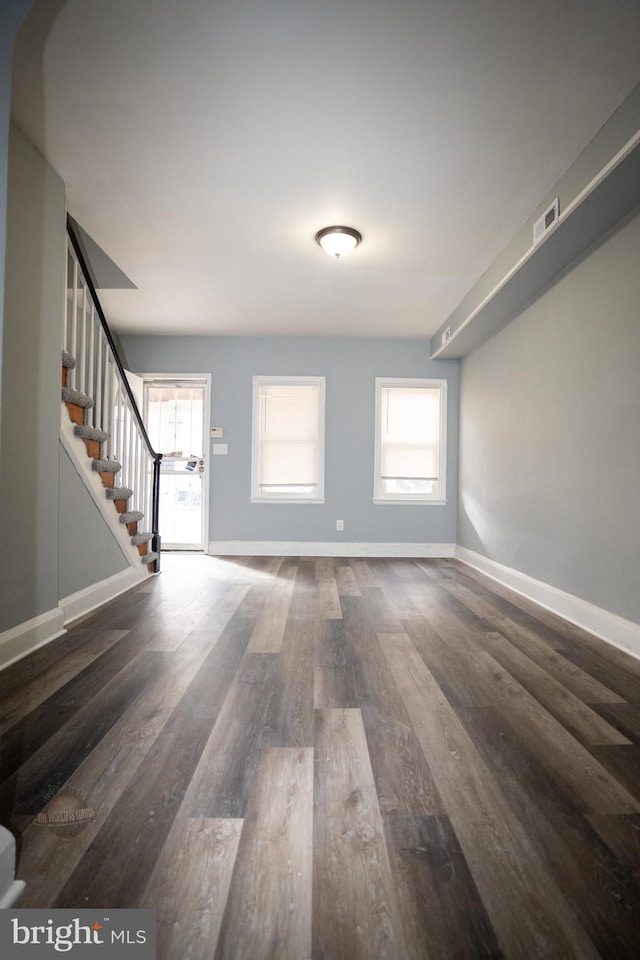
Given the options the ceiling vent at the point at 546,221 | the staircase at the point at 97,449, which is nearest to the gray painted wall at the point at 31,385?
the staircase at the point at 97,449

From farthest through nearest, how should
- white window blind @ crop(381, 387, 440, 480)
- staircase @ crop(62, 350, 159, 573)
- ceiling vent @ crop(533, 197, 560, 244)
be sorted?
1. white window blind @ crop(381, 387, 440, 480)
2. staircase @ crop(62, 350, 159, 573)
3. ceiling vent @ crop(533, 197, 560, 244)

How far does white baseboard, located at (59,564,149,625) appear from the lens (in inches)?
123

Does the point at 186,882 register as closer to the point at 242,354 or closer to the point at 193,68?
the point at 193,68

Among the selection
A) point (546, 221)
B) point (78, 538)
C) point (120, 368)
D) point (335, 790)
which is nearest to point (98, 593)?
point (78, 538)

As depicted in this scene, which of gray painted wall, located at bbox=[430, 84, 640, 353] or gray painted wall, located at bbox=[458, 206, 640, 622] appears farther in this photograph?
gray painted wall, located at bbox=[458, 206, 640, 622]

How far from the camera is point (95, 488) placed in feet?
11.3

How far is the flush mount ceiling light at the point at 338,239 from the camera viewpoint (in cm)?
350

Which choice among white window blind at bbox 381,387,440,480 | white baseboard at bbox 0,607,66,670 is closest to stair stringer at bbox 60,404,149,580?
white baseboard at bbox 0,607,66,670

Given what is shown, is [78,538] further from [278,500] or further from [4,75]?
[278,500]

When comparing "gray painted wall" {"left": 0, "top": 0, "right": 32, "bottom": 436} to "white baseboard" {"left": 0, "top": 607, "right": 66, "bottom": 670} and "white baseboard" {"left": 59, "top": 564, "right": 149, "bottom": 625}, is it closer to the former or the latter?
"white baseboard" {"left": 0, "top": 607, "right": 66, "bottom": 670}

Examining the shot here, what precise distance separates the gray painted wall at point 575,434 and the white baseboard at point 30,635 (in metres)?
3.19

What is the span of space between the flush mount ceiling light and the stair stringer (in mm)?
2125

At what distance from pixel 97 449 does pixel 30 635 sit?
1.43m
